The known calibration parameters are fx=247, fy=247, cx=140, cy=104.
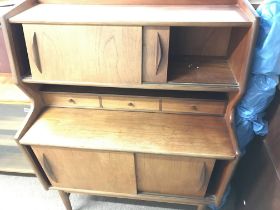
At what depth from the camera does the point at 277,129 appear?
972 millimetres

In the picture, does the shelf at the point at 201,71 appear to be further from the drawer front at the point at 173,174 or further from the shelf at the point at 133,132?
the drawer front at the point at 173,174

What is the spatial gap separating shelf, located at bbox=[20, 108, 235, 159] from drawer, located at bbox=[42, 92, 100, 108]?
31mm

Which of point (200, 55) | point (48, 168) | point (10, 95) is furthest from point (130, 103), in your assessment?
point (10, 95)

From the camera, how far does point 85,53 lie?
36.7 inches

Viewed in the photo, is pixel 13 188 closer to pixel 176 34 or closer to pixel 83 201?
pixel 83 201

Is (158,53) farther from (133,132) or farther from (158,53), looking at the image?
(133,132)

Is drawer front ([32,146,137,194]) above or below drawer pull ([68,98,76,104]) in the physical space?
below

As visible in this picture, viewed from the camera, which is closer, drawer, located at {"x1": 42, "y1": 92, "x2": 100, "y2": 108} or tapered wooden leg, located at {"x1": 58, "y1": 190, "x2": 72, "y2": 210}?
drawer, located at {"x1": 42, "y1": 92, "x2": 100, "y2": 108}

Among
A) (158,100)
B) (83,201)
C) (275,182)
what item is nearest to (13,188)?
(83,201)

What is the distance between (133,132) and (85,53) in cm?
38

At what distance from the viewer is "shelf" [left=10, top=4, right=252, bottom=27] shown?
81cm

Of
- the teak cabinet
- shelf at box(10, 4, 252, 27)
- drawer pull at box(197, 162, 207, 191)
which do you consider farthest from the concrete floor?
shelf at box(10, 4, 252, 27)

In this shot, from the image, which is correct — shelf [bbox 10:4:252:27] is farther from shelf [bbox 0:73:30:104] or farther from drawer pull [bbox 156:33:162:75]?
shelf [bbox 0:73:30:104]

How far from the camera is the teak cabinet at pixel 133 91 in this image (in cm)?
88
